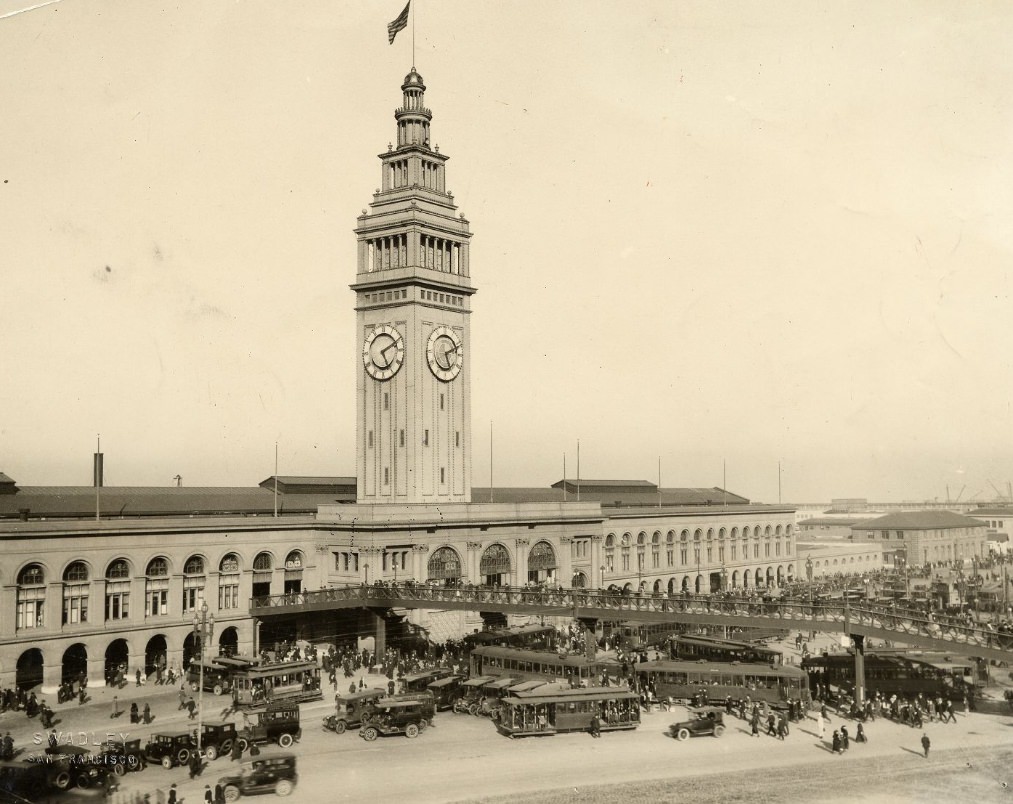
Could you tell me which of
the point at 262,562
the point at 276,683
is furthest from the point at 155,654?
the point at 276,683

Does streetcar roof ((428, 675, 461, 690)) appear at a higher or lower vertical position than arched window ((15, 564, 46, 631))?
lower

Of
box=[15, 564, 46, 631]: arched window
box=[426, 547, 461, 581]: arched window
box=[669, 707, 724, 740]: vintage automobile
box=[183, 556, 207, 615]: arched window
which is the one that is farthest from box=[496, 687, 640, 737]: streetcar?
box=[15, 564, 46, 631]: arched window

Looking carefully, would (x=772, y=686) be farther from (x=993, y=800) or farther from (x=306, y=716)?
(x=306, y=716)

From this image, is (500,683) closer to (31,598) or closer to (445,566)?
(445,566)

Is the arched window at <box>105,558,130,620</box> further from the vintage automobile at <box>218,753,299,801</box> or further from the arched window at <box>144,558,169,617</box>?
the vintage automobile at <box>218,753,299,801</box>

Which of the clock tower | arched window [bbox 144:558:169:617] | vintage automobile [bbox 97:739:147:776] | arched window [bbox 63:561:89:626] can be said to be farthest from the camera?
the clock tower
